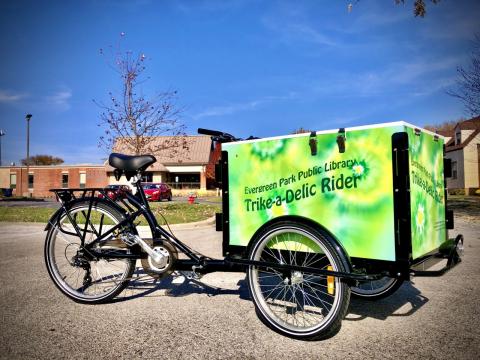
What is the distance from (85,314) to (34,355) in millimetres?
850

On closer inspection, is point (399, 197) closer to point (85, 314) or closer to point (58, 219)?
point (85, 314)

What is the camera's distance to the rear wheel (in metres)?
3.72

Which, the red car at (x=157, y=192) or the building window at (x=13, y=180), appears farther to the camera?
the building window at (x=13, y=180)

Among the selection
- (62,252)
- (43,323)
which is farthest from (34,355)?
(62,252)

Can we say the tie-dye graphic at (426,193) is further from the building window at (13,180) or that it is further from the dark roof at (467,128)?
the building window at (13,180)

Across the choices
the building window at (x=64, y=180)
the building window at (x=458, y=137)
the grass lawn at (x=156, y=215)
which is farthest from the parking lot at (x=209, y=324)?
the building window at (x=64, y=180)

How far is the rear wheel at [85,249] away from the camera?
3725 millimetres

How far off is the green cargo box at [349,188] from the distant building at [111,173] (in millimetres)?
39345

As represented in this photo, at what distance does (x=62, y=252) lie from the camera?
4.07 m

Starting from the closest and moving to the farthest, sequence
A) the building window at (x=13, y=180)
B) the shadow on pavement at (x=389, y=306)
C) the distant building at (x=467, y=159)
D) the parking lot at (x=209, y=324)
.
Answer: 1. the parking lot at (x=209, y=324)
2. the shadow on pavement at (x=389, y=306)
3. the distant building at (x=467, y=159)
4. the building window at (x=13, y=180)

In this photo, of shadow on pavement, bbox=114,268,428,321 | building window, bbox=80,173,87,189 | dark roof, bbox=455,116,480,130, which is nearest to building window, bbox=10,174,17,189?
building window, bbox=80,173,87,189

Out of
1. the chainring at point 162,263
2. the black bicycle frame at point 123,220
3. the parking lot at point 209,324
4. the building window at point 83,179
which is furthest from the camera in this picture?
the building window at point 83,179

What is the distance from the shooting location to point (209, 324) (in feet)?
10.2

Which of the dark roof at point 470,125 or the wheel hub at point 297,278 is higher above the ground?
the dark roof at point 470,125
